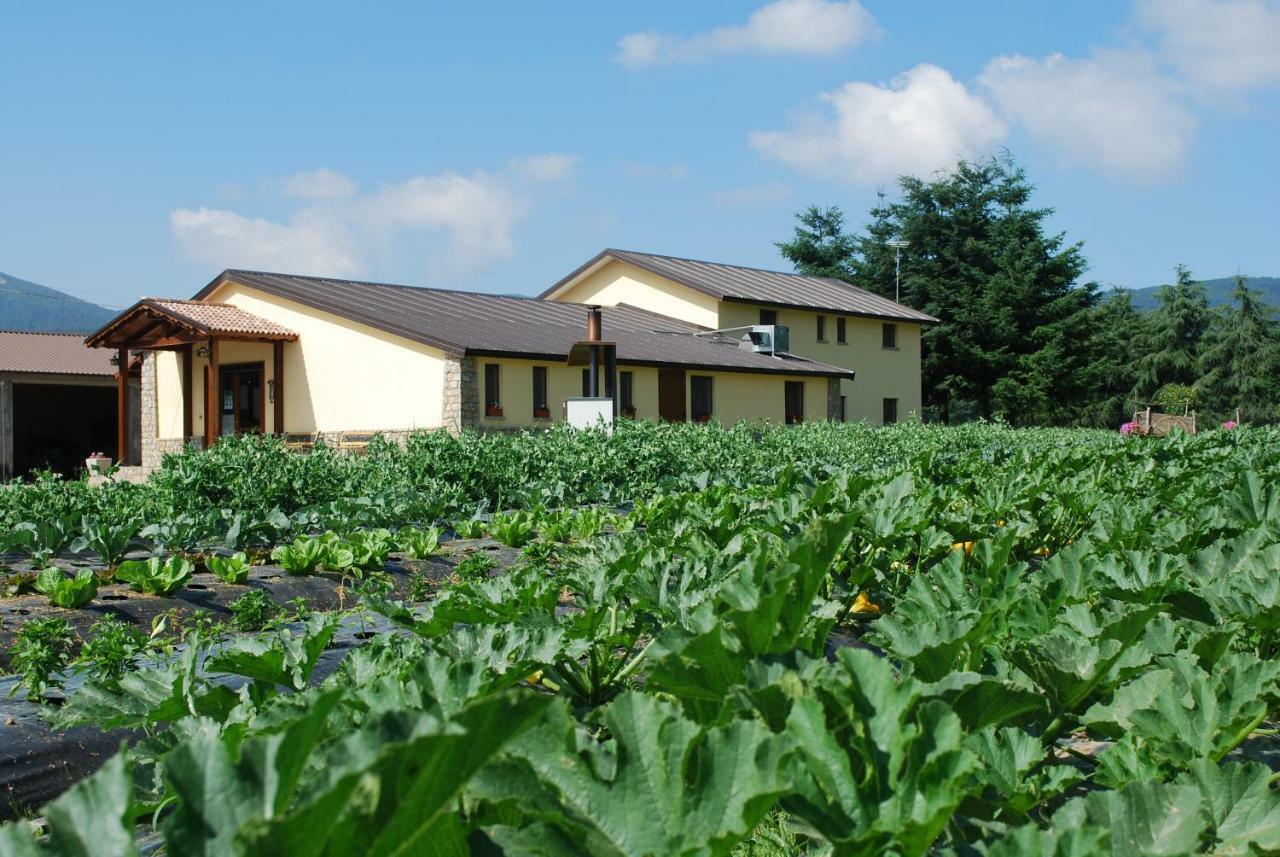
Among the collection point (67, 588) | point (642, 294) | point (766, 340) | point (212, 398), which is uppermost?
point (642, 294)

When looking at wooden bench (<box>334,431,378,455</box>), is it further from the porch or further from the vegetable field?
the vegetable field

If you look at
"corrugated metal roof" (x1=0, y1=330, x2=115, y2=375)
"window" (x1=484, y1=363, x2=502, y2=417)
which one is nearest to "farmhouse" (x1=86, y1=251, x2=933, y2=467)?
"window" (x1=484, y1=363, x2=502, y2=417)

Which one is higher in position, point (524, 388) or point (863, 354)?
point (863, 354)

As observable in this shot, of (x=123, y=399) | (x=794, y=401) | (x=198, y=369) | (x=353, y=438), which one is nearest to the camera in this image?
(x=353, y=438)

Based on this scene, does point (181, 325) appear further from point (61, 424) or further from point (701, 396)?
point (701, 396)

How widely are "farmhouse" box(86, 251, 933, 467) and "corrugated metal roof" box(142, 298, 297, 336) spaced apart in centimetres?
7

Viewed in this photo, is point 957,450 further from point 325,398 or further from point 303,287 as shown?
point 303,287

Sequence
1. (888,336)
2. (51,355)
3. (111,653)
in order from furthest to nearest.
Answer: (888,336) < (51,355) < (111,653)

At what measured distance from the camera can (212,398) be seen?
87.4 ft

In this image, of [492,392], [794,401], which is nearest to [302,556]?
[492,392]

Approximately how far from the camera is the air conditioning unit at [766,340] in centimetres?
3341

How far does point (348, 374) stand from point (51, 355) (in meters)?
12.2

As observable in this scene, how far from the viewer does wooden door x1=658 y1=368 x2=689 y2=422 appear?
28.1 meters

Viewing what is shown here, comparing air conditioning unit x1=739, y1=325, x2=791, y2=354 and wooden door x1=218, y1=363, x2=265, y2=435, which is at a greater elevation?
air conditioning unit x1=739, y1=325, x2=791, y2=354
